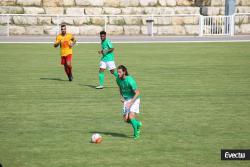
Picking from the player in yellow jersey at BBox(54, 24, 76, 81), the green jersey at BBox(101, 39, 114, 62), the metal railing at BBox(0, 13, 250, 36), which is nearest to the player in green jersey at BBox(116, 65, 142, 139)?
the green jersey at BBox(101, 39, 114, 62)

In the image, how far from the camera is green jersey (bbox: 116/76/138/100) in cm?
1388

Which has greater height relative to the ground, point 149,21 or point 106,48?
point 106,48

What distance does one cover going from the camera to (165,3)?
48156mm

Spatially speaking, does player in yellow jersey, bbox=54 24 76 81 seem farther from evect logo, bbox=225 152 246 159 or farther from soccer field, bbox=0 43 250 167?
evect logo, bbox=225 152 246 159

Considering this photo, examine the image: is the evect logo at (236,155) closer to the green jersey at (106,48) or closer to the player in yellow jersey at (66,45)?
the green jersey at (106,48)

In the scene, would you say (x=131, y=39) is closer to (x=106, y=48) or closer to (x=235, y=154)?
(x=106, y=48)

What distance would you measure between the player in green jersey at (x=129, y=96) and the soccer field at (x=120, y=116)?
0.44 m

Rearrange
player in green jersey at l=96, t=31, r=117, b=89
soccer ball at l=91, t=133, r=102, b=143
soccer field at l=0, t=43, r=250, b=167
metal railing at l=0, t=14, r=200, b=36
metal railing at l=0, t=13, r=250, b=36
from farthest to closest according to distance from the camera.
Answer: metal railing at l=0, t=14, r=200, b=36, metal railing at l=0, t=13, r=250, b=36, player in green jersey at l=96, t=31, r=117, b=89, soccer ball at l=91, t=133, r=102, b=143, soccer field at l=0, t=43, r=250, b=167

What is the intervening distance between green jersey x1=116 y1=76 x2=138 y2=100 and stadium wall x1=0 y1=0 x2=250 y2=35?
3138 cm

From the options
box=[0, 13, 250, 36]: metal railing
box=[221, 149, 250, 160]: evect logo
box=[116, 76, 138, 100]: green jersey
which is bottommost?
box=[0, 13, 250, 36]: metal railing

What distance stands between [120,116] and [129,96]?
9.31ft

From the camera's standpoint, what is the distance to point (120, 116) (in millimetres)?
16922

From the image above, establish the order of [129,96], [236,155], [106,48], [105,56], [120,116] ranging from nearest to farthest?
[236,155]
[129,96]
[120,116]
[106,48]
[105,56]

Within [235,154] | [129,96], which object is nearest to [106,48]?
[129,96]
